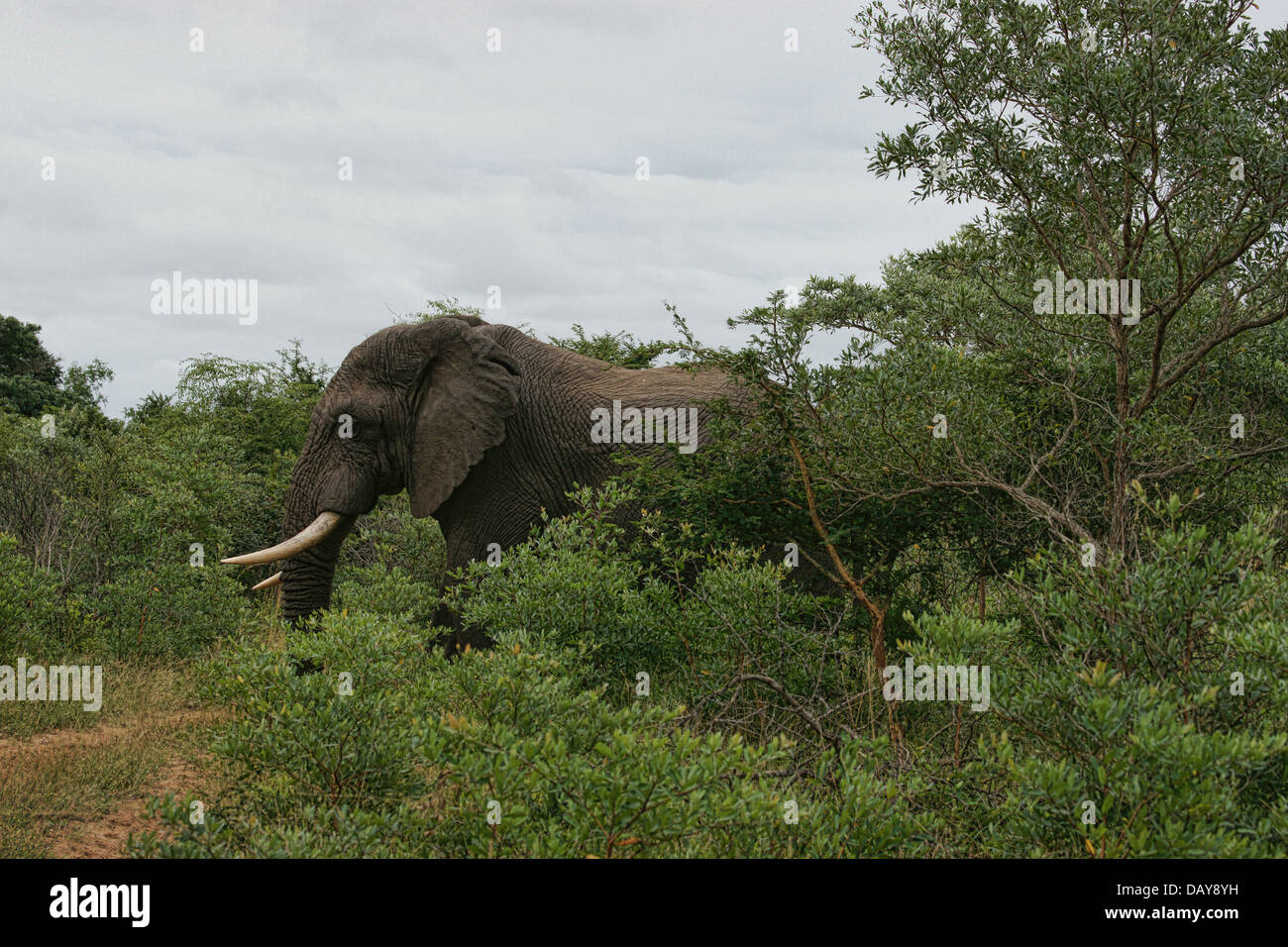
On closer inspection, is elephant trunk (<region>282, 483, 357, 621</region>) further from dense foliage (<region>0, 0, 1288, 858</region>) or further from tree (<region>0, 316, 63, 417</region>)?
tree (<region>0, 316, 63, 417</region>)

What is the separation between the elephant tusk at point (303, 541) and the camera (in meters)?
9.70

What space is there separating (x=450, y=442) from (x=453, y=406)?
34 cm

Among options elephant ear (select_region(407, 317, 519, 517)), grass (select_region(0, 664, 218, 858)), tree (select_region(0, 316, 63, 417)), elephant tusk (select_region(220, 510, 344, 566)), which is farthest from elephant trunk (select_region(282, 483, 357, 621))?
tree (select_region(0, 316, 63, 417))

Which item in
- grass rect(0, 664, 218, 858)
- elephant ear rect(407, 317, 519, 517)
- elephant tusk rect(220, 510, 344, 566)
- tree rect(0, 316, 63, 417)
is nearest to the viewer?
grass rect(0, 664, 218, 858)

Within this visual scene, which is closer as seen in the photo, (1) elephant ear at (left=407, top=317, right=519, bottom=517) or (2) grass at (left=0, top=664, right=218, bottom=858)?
(2) grass at (left=0, top=664, right=218, bottom=858)

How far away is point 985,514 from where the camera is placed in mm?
8000

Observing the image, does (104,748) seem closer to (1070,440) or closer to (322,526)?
(322,526)

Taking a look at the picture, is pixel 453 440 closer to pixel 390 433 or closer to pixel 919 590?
pixel 390 433

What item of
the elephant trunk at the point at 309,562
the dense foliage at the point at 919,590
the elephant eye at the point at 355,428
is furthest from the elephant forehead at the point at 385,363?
the dense foliage at the point at 919,590

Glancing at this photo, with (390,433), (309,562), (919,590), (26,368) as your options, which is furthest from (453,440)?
(26,368)

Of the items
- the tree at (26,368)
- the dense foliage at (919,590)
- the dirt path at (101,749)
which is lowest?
the dirt path at (101,749)

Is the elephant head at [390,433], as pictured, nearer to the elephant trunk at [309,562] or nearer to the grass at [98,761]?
the elephant trunk at [309,562]

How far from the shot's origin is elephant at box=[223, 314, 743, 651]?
9930 mm
